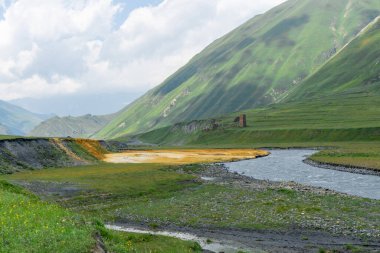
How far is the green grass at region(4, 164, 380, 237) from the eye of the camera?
45.1 m

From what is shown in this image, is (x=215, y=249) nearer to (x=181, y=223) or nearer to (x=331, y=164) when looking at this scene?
(x=181, y=223)

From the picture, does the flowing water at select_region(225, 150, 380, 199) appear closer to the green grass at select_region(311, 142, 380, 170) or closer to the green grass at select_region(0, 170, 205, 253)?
the green grass at select_region(311, 142, 380, 170)

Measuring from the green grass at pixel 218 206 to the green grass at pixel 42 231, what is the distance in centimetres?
1974

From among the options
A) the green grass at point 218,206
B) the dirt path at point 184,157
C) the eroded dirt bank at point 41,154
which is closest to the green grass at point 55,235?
the green grass at point 218,206

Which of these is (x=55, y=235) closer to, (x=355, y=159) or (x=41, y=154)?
(x=355, y=159)

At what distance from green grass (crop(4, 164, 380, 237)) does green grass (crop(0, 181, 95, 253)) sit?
19.7 metres

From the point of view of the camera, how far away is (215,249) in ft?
122

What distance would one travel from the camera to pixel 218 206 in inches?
2183

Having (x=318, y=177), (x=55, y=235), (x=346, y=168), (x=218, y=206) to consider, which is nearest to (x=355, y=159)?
(x=346, y=168)

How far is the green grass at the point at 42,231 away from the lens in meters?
21.8

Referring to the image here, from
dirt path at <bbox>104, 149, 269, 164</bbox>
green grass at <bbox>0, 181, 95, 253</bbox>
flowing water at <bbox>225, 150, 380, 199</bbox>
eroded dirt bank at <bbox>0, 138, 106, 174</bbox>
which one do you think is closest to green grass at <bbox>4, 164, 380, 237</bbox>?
flowing water at <bbox>225, 150, 380, 199</bbox>

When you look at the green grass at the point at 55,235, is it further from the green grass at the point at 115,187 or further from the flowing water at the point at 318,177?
the flowing water at the point at 318,177

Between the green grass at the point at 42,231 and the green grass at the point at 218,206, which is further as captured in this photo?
the green grass at the point at 218,206

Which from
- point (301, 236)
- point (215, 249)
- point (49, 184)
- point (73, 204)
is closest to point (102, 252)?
point (215, 249)
